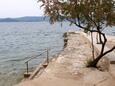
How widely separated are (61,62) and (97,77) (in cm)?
450

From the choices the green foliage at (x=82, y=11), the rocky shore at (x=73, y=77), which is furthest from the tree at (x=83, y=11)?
the rocky shore at (x=73, y=77)

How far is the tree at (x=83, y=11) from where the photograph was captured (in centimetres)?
1415

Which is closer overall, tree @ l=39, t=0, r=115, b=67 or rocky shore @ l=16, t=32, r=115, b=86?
rocky shore @ l=16, t=32, r=115, b=86

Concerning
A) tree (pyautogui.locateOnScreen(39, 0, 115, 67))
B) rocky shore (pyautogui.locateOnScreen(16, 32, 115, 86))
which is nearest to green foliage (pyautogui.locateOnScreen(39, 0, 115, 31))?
tree (pyautogui.locateOnScreen(39, 0, 115, 67))

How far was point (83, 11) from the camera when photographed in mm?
14242

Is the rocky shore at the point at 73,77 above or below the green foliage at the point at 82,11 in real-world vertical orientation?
below

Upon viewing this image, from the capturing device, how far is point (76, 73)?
14453 mm

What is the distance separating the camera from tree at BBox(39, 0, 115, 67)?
14148 mm

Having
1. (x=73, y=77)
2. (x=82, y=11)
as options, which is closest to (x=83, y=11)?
(x=82, y=11)

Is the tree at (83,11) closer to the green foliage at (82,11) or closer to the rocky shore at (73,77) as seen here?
the green foliage at (82,11)

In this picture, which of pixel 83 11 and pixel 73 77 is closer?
pixel 73 77

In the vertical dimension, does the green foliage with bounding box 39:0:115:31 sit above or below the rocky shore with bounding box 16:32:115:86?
above

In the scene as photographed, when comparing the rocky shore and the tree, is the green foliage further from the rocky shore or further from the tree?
the rocky shore

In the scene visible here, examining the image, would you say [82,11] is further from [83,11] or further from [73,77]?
[73,77]
